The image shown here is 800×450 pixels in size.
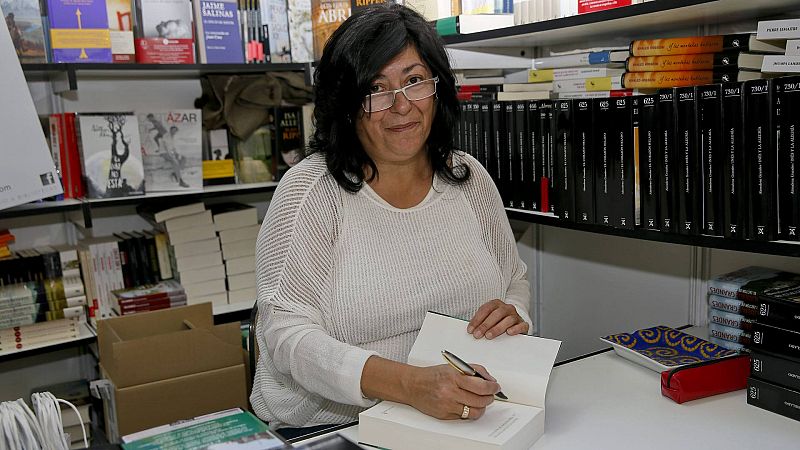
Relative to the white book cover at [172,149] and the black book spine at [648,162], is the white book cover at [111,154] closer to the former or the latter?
the white book cover at [172,149]

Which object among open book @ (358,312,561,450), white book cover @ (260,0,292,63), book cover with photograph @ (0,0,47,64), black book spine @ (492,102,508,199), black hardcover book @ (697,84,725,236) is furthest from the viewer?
white book cover @ (260,0,292,63)

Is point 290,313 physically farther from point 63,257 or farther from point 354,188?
point 63,257

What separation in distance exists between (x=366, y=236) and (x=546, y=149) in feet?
1.90

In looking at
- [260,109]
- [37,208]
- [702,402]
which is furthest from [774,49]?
[37,208]

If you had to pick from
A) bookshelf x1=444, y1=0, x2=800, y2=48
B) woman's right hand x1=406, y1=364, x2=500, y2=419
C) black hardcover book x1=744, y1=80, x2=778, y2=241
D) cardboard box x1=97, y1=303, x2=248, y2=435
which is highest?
bookshelf x1=444, y1=0, x2=800, y2=48

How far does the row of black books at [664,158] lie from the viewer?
1.36 metres

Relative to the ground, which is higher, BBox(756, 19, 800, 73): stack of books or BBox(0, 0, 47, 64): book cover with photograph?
BBox(0, 0, 47, 64): book cover with photograph

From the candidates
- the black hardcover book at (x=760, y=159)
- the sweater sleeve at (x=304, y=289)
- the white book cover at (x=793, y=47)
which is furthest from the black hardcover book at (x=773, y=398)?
the sweater sleeve at (x=304, y=289)

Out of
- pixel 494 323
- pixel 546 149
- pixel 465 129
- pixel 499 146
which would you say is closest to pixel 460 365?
pixel 494 323

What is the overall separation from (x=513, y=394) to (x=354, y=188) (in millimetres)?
563

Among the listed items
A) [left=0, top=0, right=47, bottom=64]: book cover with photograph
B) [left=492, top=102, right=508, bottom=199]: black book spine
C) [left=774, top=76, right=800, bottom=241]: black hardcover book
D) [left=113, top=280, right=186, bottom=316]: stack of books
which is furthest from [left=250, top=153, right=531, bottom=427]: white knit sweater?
[left=0, top=0, right=47, bottom=64]: book cover with photograph

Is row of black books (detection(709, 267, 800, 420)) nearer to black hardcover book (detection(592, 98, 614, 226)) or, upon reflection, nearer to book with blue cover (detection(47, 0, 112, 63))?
black hardcover book (detection(592, 98, 614, 226))

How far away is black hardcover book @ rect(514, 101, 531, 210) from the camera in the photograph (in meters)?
1.93

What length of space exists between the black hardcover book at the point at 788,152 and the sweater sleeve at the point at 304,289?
82 cm
